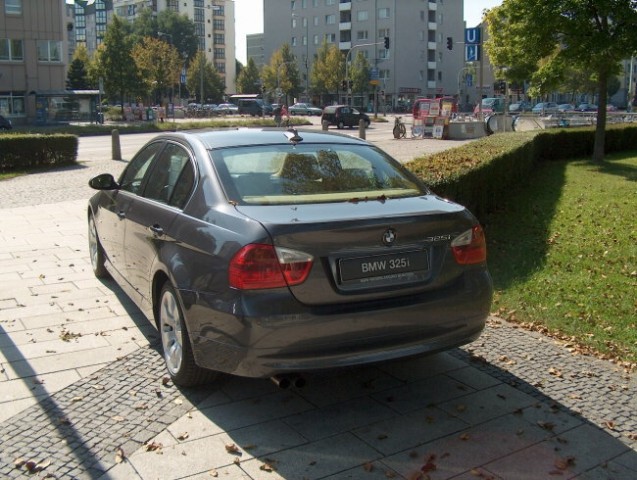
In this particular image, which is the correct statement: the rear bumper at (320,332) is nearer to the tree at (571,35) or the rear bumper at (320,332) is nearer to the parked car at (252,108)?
the tree at (571,35)

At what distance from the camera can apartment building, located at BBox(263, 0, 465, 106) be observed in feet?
316

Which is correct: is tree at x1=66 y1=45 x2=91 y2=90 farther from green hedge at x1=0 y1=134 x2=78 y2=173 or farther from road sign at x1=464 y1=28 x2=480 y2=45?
green hedge at x1=0 y1=134 x2=78 y2=173

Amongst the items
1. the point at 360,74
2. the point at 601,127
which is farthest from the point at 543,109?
the point at 601,127

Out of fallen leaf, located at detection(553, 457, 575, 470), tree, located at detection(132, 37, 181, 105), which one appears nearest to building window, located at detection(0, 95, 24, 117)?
tree, located at detection(132, 37, 181, 105)

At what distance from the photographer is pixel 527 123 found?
3052 centimetres

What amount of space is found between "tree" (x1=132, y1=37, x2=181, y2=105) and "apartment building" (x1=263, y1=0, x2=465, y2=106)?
92.7 feet

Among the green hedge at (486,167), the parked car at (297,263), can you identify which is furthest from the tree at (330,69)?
the parked car at (297,263)

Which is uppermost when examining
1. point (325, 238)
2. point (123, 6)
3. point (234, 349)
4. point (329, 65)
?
point (123, 6)

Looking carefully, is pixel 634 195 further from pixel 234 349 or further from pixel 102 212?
pixel 234 349

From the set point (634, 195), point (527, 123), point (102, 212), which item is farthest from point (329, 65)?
point (102, 212)

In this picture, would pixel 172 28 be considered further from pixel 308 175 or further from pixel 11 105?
pixel 308 175

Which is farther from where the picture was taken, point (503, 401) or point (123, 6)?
point (123, 6)

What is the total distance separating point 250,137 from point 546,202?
810 centimetres

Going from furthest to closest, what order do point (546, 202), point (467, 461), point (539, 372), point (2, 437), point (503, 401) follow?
→ point (546, 202) → point (539, 372) → point (503, 401) → point (2, 437) → point (467, 461)
